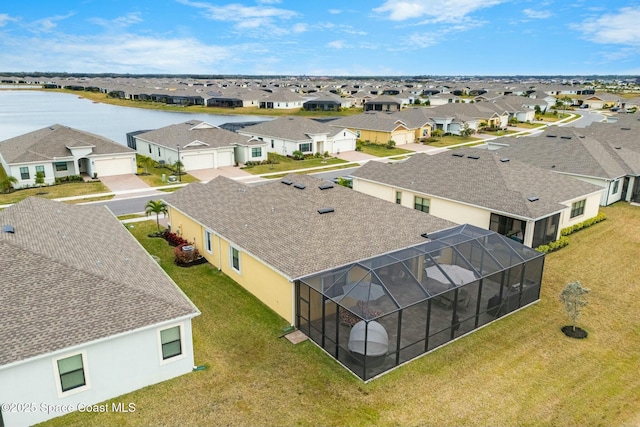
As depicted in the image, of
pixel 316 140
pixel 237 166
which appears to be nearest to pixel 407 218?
pixel 237 166

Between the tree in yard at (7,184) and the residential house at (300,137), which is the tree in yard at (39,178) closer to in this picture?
the tree in yard at (7,184)

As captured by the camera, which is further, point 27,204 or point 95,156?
point 95,156

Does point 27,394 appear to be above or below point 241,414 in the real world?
above

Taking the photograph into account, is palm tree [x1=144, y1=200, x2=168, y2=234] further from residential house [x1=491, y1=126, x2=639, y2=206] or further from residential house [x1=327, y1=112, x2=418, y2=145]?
residential house [x1=327, y1=112, x2=418, y2=145]

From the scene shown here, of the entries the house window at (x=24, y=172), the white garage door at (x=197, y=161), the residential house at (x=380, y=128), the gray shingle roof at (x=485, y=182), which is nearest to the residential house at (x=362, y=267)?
the gray shingle roof at (x=485, y=182)

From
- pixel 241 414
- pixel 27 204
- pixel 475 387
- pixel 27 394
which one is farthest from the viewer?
pixel 27 204

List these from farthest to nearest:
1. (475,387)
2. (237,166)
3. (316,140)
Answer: (316,140) → (237,166) → (475,387)

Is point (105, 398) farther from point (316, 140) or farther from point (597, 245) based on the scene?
point (316, 140)
